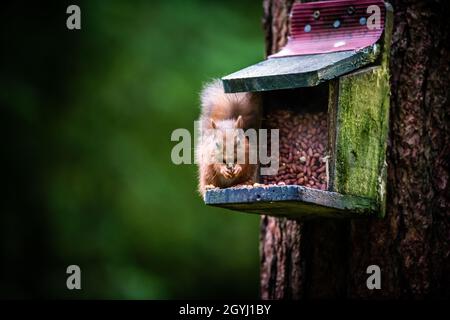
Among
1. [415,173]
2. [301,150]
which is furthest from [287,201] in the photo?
[415,173]

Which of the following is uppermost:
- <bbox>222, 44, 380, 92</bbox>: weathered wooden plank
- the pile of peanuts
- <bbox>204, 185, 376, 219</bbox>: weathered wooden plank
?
<bbox>222, 44, 380, 92</bbox>: weathered wooden plank

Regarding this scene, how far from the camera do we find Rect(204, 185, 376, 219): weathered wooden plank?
3541 millimetres

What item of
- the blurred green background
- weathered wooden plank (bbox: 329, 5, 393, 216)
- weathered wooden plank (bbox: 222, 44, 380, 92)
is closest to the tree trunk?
weathered wooden plank (bbox: 329, 5, 393, 216)

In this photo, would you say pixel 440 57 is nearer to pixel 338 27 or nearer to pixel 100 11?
pixel 338 27

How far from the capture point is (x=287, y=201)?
11.6 feet

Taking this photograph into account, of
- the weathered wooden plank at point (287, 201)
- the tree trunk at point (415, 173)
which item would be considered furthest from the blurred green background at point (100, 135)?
the weathered wooden plank at point (287, 201)

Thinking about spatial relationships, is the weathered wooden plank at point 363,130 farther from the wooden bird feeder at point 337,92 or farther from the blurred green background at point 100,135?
the blurred green background at point 100,135

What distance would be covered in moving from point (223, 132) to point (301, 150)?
40cm

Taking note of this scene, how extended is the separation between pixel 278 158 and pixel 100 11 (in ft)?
11.6

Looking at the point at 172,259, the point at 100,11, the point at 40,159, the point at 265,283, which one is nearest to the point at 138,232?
the point at 172,259

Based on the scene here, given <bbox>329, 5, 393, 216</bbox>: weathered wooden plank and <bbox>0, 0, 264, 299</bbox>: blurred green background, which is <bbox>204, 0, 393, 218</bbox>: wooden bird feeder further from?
<bbox>0, 0, 264, 299</bbox>: blurred green background

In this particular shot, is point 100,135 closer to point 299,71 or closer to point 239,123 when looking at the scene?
point 239,123

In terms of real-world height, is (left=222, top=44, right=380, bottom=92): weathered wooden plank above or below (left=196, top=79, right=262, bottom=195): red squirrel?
above

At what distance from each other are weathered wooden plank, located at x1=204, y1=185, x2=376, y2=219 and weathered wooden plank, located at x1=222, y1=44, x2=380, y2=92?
19.7 inches
